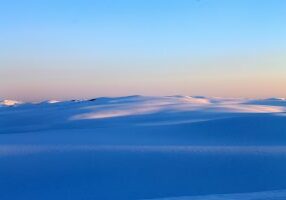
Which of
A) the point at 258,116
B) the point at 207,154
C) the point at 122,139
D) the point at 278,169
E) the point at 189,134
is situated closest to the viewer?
the point at 278,169

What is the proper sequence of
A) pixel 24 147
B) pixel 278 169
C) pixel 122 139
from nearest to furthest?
pixel 278 169
pixel 24 147
pixel 122 139

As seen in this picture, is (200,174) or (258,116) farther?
(258,116)

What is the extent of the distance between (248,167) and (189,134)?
3267mm

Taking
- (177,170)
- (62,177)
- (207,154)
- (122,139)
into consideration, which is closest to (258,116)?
(122,139)

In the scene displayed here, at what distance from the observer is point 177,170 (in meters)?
6.74

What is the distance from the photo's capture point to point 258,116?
39.5 feet

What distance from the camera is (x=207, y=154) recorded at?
7.50 meters

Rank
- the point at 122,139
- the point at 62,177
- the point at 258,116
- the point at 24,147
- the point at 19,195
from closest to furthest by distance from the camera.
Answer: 1. the point at 19,195
2. the point at 62,177
3. the point at 24,147
4. the point at 122,139
5. the point at 258,116

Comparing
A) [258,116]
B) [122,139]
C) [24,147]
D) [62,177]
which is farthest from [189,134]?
[62,177]

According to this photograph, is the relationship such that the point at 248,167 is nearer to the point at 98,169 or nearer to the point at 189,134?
the point at 98,169

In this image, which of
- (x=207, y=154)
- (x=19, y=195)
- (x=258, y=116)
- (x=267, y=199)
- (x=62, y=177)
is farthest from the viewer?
(x=258, y=116)

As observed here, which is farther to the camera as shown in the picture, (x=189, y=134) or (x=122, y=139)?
(x=189, y=134)

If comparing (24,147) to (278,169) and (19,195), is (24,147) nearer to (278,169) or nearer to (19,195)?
(19,195)

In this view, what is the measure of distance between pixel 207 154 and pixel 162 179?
1300mm
